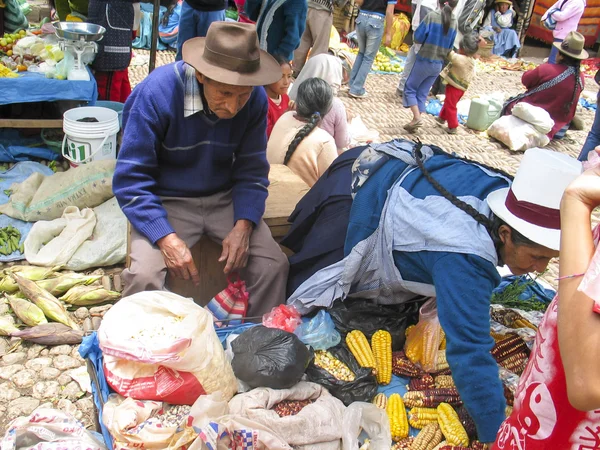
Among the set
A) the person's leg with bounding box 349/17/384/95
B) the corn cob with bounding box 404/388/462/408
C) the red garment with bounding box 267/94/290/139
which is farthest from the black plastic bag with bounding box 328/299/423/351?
the person's leg with bounding box 349/17/384/95

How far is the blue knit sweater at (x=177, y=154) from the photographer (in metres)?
2.83

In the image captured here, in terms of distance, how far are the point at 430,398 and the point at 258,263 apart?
3.69ft

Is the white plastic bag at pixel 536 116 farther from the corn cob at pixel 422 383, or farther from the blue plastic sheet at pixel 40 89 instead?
the corn cob at pixel 422 383

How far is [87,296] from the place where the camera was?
3539 mm

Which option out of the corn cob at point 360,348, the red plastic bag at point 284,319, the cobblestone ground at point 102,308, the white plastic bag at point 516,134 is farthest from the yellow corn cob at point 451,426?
the white plastic bag at point 516,134

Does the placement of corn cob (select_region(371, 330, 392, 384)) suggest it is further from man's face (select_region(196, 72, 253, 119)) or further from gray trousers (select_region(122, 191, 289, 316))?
man's face (select_region(196, 72, 253, 119))

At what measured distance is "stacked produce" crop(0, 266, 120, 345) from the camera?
Answer: 10.6 ft

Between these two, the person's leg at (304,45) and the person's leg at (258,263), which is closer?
the person's leg at (258,263)

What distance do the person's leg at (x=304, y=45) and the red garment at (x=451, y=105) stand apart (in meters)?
2.05

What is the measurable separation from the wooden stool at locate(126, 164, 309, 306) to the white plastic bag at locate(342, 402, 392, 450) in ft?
4.00

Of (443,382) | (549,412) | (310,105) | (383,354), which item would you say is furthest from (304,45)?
(549,412)

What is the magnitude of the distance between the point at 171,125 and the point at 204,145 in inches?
8.1

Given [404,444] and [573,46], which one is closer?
[404,444]

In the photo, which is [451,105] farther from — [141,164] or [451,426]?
[451,426]
